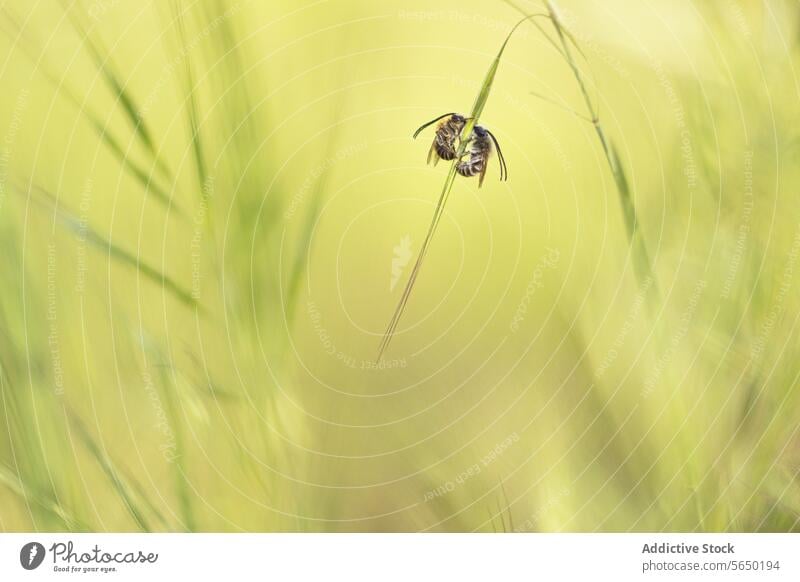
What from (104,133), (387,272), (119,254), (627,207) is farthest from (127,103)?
(627,207)

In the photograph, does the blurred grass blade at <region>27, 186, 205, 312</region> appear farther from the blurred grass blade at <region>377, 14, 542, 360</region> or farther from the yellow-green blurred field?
the blurred grass blade at <region>377, 14, 542, 360</region>

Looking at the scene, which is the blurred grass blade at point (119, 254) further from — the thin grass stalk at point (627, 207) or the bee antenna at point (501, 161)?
the thin grass stalk at point (627, 207)

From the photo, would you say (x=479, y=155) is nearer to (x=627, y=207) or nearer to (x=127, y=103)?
(x=627, y=207)

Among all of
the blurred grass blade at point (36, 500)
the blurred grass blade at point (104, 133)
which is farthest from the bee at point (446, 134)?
the blurred grass blade at point (36, 500)

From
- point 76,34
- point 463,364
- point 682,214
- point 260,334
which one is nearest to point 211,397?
point 260,334
